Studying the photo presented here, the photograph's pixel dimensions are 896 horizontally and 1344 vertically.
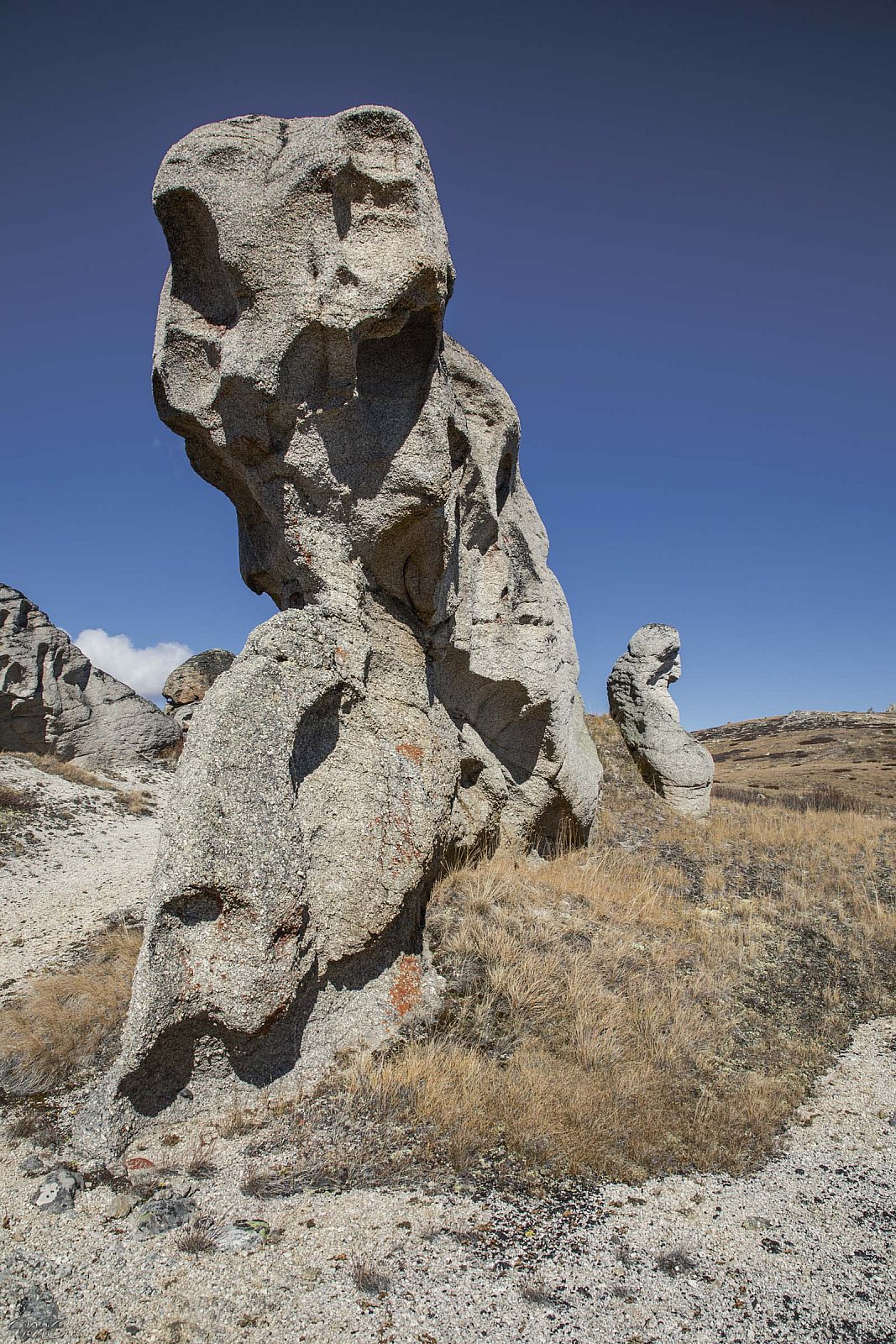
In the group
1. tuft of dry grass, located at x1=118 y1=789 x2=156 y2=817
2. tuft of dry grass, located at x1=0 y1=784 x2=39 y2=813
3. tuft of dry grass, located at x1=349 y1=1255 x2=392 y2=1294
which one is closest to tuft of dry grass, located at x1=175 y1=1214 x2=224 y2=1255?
tuft of dry grass, located at x1=349 y1=1255 x2=392 y2=1294

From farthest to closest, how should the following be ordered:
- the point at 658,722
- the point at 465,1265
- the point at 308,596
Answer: the point at 658,722 < the point at 308,596 < the point at 465,1265

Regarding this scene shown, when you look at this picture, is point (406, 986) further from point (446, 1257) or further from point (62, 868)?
point (62, 868)

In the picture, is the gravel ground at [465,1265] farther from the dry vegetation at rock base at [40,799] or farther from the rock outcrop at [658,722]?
the dry vegetation at rock base at [40,799]

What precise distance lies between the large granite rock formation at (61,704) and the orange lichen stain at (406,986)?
1392 centimetres

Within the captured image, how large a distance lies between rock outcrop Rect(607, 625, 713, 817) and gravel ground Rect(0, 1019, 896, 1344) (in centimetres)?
836

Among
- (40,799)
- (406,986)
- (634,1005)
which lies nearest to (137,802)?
(40,799)

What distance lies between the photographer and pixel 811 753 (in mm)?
28672

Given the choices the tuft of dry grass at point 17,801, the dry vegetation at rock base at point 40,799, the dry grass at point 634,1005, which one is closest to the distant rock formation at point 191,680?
the dry vegetation at rock base at point 40,799

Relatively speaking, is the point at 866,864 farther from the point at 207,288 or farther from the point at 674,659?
the point at 207,288

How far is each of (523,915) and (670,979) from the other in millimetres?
1197

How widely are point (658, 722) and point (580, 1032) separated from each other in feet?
27.8

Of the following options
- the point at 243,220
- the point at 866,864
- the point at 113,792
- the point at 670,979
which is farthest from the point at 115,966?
the point at 113,792

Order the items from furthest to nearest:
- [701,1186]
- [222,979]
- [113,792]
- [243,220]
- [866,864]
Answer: [113,792]
[866,864]
[243,220]
[222,979]
[701,1186]

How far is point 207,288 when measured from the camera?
17.4 feet
